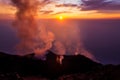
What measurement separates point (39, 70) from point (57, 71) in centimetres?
751

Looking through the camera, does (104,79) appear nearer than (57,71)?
Yes

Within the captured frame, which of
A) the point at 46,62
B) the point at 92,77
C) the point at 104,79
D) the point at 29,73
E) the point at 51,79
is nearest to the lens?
the point at 104,79

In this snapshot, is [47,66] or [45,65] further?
[45,65]

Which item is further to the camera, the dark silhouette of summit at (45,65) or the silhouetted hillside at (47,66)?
the dark silhouette of summit at (45,65)

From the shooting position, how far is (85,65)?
406ft

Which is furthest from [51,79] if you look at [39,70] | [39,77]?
[39,70]

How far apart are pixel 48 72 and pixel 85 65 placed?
1782cm

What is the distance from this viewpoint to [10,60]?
122062 mm

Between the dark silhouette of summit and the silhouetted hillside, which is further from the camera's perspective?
the dark silhouette of summit

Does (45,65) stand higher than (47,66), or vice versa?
(45,65)

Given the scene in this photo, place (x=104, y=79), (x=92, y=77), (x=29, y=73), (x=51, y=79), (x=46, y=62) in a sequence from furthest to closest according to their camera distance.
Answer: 1. (x=46, y=62)
2. (x=29, y=73)
3. (x=51, y=79)
4. (x=92, y=77)
5. (x=104, y=79)

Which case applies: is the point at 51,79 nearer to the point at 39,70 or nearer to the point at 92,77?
the point at 39,70

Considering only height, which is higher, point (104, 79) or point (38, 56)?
point (104, 79)

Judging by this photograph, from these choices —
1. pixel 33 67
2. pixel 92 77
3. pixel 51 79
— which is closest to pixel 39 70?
pixel 33 67
